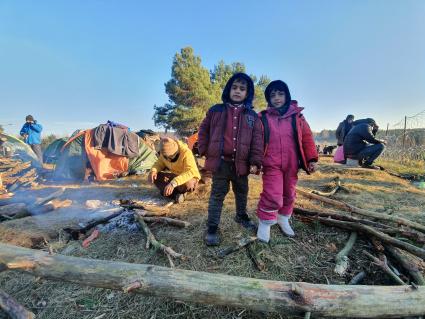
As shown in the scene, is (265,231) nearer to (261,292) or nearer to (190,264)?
(190,264)

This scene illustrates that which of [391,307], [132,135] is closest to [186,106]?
[132,135]

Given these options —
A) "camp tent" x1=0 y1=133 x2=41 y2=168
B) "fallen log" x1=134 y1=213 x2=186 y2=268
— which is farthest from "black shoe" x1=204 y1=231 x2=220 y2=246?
"camp tent" x1=0 y1=133 x2=41 y2=168

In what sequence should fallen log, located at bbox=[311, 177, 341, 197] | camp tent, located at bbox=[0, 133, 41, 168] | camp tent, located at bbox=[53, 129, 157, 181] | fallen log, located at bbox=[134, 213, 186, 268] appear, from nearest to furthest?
fallen log, located at bbox=[134, 213, 186, 268]
fallen log, located at bbox=[311, 177, 341, 197]
camp tent, located at bbox=[53, 129, 157, 181]
camp tent, located at bbox=[0, 133, 41, 168]

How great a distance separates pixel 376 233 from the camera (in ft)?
9.20

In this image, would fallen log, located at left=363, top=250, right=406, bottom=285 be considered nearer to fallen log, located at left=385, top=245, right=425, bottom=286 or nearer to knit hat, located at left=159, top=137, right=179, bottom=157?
fallen log, located at left=385, top=245, right=425, bottom=286

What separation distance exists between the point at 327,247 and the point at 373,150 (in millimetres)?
5924

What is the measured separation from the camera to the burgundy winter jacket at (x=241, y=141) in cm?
282

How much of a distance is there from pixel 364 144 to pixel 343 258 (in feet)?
20.7

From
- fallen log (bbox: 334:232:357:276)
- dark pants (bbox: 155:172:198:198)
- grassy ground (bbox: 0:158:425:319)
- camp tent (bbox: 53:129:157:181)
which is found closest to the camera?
grassy ground (bbox: 0:158:425:319)

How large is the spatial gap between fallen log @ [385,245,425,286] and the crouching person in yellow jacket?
260 centimetres

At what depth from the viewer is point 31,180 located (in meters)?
6.21

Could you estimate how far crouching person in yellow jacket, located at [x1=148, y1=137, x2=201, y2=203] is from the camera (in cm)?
411

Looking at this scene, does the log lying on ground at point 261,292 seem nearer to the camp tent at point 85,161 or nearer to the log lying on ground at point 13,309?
the log lying on ground at point 13,309

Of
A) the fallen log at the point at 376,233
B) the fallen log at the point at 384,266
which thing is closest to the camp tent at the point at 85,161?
the fallen log at the point at 376,233
